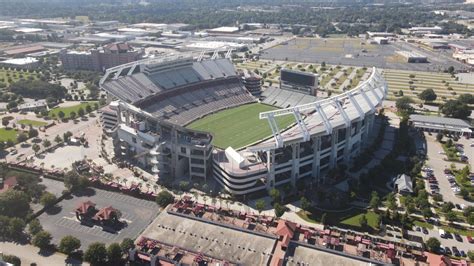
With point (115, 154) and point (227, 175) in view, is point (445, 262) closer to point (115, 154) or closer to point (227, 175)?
point (227, 175)

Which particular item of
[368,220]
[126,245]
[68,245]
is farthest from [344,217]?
[68,245]

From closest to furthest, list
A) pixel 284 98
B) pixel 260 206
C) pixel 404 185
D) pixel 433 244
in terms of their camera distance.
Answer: pixel 433 244, pixel 260 206, pixel 404 185, pixel 284 98

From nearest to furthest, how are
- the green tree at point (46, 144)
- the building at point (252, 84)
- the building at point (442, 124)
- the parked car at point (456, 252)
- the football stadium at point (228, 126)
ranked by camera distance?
the parked car at point (456, 252) → the football stadium at point (228, 126) → the green tree at point (46, 144) → the building at point (442, 124) → the building at point (252, 84)

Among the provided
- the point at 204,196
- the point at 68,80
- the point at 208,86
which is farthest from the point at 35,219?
the point at 68,80

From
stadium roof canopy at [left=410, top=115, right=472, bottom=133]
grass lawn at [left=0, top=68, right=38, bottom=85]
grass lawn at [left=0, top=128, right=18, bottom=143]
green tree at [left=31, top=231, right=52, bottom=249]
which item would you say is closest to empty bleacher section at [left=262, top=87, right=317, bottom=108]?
stadium roof canopy at [left=410, top=115, right=472, bottom=133]

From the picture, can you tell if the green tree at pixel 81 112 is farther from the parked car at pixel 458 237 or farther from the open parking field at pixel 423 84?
the parked car at pixel 458 237

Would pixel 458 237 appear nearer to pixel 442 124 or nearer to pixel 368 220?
pixel 368 220

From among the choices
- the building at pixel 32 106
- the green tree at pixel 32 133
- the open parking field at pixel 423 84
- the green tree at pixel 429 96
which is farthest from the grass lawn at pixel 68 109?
the green tree at pixel 429 96
